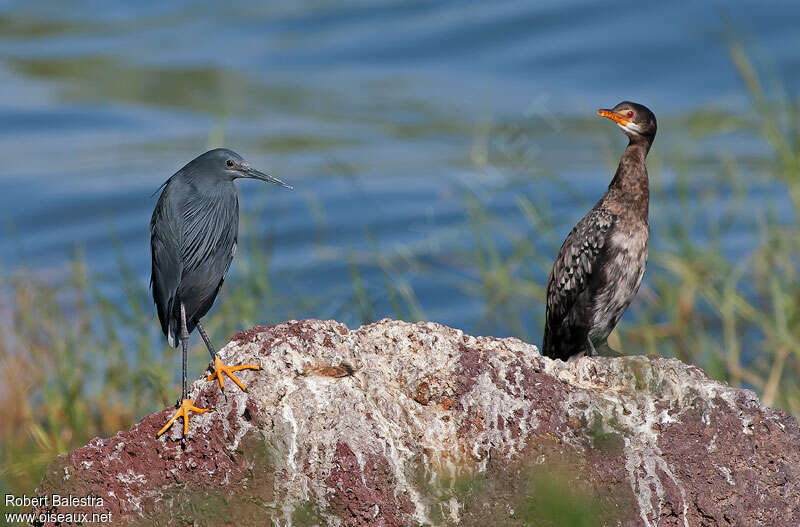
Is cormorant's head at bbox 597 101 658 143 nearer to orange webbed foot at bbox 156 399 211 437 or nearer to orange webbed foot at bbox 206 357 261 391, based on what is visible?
orange webbed foot at bbox 206 357 261 391

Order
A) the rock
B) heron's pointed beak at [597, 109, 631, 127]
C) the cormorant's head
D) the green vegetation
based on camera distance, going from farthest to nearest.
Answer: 1. the green vegetation
2. the cormorant's head
3. heron's pointed beak at [597, 109, 631, 127]
4. the rock

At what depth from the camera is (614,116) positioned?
17.0ft

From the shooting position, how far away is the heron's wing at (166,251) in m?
4.17

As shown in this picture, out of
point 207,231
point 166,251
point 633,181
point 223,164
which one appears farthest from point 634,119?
point 166,251

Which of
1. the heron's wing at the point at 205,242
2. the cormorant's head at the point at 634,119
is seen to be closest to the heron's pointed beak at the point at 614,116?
the cormorant's head at the point at 634,119

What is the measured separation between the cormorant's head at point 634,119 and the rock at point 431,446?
5.60 ft

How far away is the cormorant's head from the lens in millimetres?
5223

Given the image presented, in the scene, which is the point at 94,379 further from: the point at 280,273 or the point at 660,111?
the point at 660,111

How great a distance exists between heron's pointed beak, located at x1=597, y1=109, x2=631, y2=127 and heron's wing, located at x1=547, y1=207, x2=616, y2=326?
0.41 m

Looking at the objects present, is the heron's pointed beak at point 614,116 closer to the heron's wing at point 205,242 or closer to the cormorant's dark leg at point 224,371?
the heron's wing at point 205,242

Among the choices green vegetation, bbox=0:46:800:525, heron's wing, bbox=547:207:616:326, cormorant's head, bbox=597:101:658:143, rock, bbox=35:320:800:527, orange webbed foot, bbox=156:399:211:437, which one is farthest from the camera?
green vegetation, bbox=0:46:800:525

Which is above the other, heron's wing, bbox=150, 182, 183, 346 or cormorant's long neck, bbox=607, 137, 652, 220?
cormorant's long neck, bbox=607, 137, 652, 220

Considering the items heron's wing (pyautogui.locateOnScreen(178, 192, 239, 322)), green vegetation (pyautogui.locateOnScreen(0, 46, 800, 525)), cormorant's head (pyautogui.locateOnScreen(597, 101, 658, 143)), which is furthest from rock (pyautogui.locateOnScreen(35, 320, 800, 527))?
green vegetation (pyautogui.locateOnScreen(0, 46, 800, 525))

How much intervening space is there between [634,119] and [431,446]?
2221 mm
